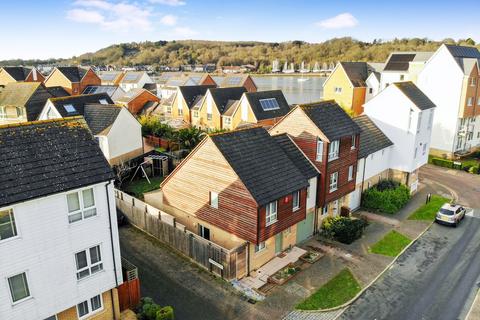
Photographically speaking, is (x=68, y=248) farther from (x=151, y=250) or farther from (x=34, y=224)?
(x=151, y=250)

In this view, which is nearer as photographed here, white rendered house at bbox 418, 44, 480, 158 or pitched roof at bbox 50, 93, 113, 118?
pitched roof at bbox 50, 93, 113, 118

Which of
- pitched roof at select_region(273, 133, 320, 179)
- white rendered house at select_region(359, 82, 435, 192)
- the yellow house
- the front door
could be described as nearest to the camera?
the front door

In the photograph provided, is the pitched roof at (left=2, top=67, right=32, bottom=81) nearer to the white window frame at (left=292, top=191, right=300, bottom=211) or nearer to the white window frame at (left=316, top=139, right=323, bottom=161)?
the white window frame at (left=316, top=139, right=323, bottom=161)

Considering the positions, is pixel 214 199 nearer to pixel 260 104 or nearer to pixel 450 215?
pixel 450 215

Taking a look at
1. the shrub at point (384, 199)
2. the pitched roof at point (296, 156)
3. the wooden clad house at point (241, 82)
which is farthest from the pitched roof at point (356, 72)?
the pitched roof at point (296, 156)

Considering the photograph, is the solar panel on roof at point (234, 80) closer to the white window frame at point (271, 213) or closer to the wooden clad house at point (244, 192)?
the wooden clad house at point (244, 192)

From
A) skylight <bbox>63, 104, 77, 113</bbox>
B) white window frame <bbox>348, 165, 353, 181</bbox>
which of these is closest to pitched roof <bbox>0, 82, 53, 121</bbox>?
skylight <bbox>63, 104, 77, 113</bbox>
